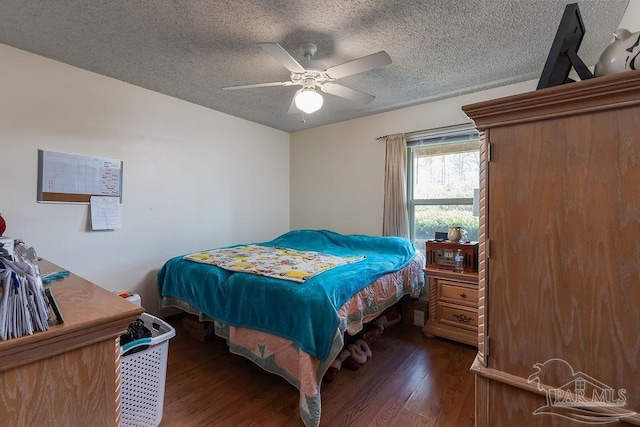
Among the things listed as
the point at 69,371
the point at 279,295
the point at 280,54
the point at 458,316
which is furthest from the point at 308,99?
the point at 458,316

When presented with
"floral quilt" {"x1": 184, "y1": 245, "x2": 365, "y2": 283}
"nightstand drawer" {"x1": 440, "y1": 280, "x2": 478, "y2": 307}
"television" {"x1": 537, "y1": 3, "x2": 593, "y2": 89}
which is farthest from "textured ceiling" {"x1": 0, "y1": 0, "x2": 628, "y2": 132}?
"nightstand drawer" {"x1": 440, "y1": 280, "x2": 478, "y2": 307}

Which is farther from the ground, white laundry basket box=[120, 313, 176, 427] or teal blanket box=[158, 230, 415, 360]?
teal blanket box=[158, 230, 415, 360]

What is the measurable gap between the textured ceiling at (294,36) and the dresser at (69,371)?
1753 mm

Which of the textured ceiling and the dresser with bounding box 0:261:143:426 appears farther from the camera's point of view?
the textured ceiling

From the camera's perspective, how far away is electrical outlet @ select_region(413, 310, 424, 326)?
299cm

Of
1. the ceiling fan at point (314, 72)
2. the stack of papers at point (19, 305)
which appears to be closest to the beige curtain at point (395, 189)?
the ceiling fan at point (314, 72)

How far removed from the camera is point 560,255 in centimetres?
79

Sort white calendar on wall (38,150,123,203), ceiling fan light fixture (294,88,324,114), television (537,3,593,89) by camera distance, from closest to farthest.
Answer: television (537,3,593,89) < ceiling fan light fixture (294,88,324,114) < white calendar on wall (38,150,123,203)

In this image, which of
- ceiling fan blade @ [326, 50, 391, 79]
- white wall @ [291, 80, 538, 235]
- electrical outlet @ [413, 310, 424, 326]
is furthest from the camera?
white wall @ [291, 80, 538, 235]

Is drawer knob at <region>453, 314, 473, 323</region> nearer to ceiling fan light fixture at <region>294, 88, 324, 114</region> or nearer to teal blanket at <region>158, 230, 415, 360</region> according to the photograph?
teal blanket at <region>158, 230, 415, 360</region>

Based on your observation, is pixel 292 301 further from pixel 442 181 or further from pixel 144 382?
pixel 442 181

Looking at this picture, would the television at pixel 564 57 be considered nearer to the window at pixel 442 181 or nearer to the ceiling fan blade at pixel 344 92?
the ceiling fan blade at pixel 344 92

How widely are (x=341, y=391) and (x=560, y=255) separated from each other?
5.41 ft

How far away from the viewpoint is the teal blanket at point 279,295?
1.66m
